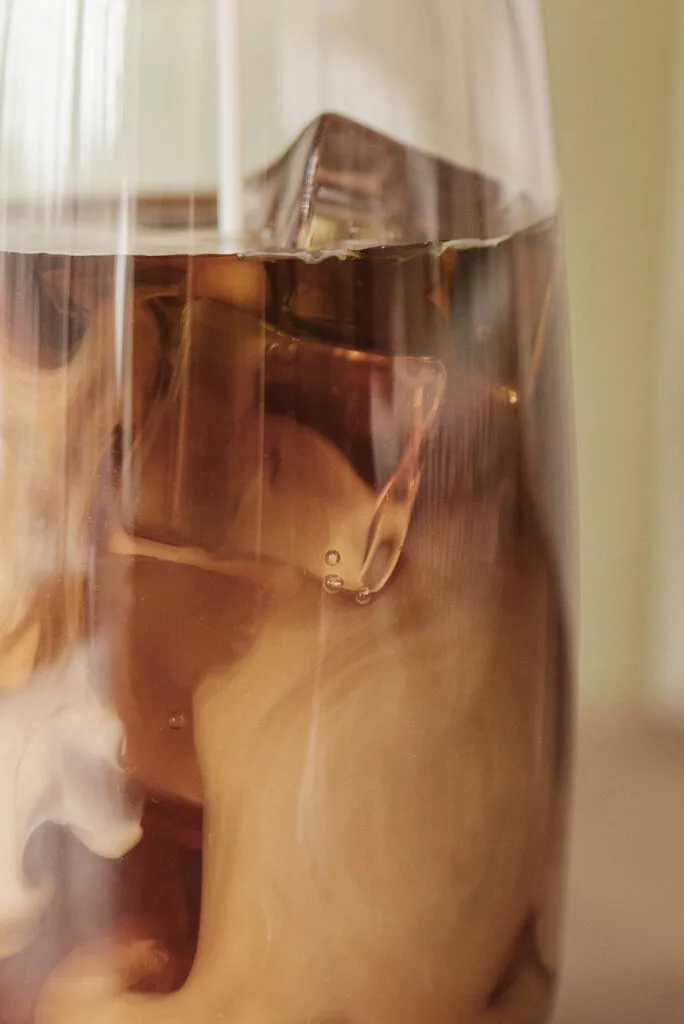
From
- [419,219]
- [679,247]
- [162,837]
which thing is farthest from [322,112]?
[679,247]

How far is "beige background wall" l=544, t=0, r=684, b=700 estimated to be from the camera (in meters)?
0.52

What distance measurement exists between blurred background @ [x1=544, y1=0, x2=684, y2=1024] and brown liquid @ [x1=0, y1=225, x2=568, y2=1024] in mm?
265

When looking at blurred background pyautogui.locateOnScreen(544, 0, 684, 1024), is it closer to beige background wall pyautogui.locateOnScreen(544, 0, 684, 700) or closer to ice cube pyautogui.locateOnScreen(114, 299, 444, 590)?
beige background wall pyautogui.locateOnScreen(544, 0, 684, 700)

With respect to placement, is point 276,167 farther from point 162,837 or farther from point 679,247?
point 679,247

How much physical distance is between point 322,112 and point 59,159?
0.06 meters

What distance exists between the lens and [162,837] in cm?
22

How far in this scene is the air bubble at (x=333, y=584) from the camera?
0.72ft

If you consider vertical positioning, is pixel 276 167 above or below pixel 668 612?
above

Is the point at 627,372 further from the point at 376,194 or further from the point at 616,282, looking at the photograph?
the point at 376,194

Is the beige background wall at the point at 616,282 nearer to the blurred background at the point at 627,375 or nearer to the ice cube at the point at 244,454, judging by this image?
the blurred background at the point at 627,375

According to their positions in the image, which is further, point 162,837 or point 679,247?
point 679,247

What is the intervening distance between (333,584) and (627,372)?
14.3 inches

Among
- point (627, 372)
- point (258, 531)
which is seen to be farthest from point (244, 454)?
point (627, 372)

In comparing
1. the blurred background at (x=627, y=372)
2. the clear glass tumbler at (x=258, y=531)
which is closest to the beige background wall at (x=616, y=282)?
the blurred background at (x=627, y=372)
